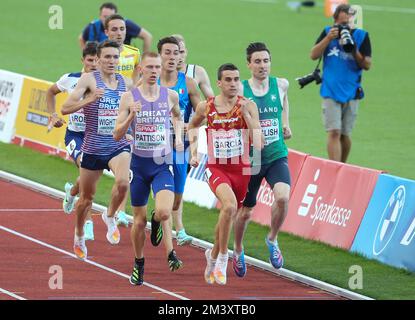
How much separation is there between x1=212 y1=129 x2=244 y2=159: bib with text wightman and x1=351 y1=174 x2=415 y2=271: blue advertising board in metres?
2.34

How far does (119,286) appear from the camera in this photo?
1370cm

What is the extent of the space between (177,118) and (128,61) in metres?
2.85

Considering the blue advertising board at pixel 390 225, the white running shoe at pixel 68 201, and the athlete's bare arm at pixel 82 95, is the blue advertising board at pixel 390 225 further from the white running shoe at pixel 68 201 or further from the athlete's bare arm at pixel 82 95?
the white running shoe at pixel 68 201

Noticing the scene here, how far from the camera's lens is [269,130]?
47.1ft

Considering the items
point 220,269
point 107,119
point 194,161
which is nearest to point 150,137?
point 194,161

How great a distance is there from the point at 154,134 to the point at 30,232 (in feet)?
11.2

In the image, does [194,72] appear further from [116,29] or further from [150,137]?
[150,137]

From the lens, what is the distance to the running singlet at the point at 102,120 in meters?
14.4

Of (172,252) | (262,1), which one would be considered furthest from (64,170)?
(262,1)

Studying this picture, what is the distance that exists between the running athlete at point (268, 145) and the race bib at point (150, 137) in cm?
127

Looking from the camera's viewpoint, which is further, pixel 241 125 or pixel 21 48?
A: pixel 21 48

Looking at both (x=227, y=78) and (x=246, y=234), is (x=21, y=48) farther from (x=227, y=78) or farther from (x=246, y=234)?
(x=227, y=78)
